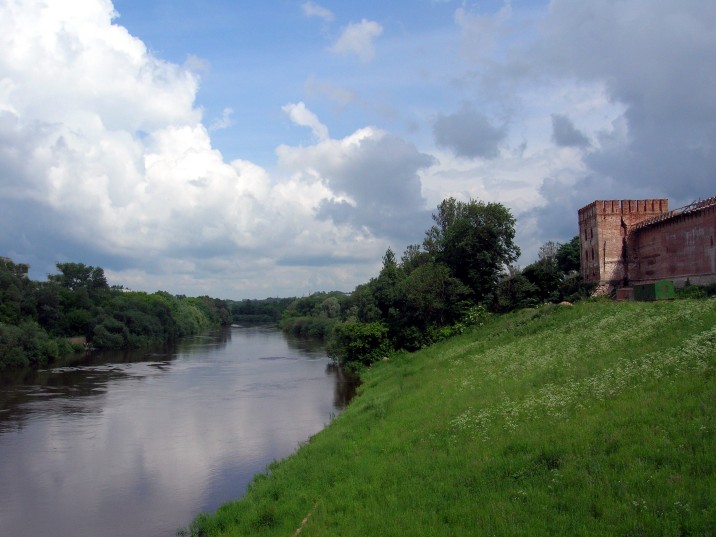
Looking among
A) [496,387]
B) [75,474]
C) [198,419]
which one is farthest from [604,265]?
[75,474]

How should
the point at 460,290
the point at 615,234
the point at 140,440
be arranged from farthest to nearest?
the point at 460,290 → the point at 615,234 → the point at 140,440

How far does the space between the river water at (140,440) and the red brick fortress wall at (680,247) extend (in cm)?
1763

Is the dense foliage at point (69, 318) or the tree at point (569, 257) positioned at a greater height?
the tree at point (569, 257)

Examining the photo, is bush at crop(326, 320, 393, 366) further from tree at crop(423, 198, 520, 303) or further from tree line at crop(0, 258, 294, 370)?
tree line at crop(0, 258, 294, 370)

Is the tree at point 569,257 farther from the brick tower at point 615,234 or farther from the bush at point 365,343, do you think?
the brick tower at point 615,234

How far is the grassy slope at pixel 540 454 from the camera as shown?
25.6 ft

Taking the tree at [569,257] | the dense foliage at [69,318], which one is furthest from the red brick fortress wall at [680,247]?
the dense foliage at [69,318]

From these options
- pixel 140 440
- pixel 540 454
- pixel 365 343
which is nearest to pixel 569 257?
pixel 365 343

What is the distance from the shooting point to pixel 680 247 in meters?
26.7

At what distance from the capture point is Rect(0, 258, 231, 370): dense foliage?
52.6 meters

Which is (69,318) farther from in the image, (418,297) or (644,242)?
(644,242)

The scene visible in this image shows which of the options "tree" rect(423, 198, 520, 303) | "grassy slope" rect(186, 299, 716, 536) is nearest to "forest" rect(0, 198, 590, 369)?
"tree" rect(423, 198, 520, 303)

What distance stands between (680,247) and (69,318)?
214 feet

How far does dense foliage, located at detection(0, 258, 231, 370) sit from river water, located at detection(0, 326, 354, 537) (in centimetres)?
820
